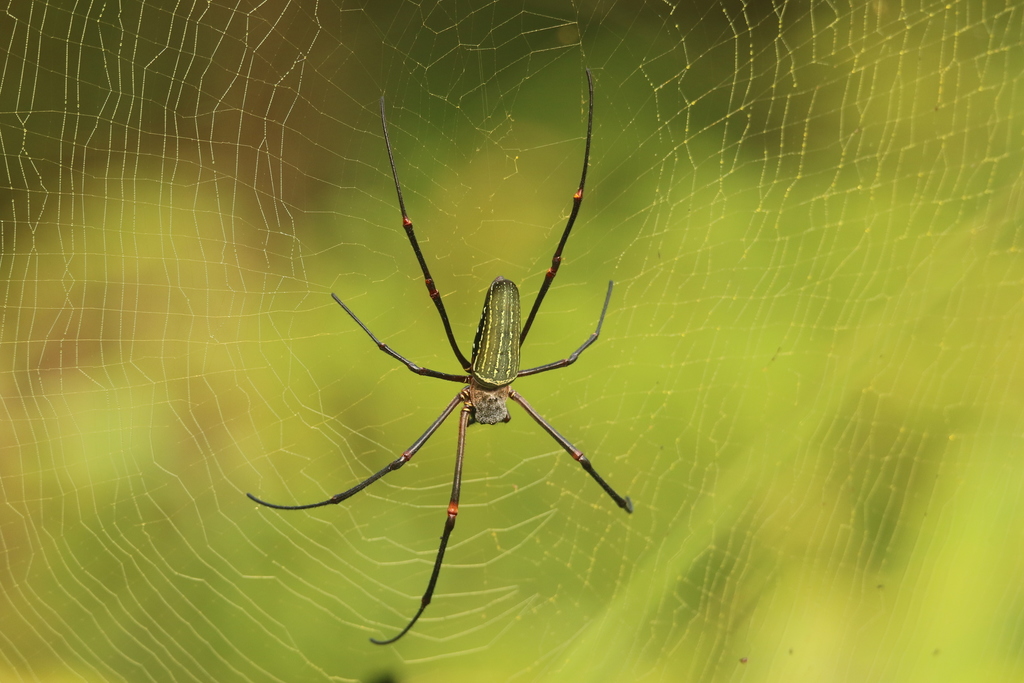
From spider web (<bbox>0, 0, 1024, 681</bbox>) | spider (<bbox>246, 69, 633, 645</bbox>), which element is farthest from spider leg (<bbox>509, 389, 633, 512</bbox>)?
spider web (<bbox>0, 0, 1024, 681</bbox>)

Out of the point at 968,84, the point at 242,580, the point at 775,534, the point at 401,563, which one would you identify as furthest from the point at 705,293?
the point at 242,580

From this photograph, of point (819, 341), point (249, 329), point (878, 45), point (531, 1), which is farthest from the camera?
point (819, 341)

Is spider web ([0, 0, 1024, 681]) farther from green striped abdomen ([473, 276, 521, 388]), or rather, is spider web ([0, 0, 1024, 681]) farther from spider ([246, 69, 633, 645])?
green striped abdomen ([473, 276, 521, 388])

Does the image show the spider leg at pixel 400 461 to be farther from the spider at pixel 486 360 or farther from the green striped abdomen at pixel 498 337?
the green striped abdomen at pixel 498 337

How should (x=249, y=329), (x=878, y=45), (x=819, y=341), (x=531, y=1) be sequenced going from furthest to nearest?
(x=819, y=341)
(x=878, y=45)
(x=249, y=329)
(x=531, y=1)

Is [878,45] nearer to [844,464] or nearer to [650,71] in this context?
[650,71]

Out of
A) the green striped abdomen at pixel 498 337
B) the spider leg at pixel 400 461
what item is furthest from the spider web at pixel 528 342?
the green striped abdomen at pixel 498 337
